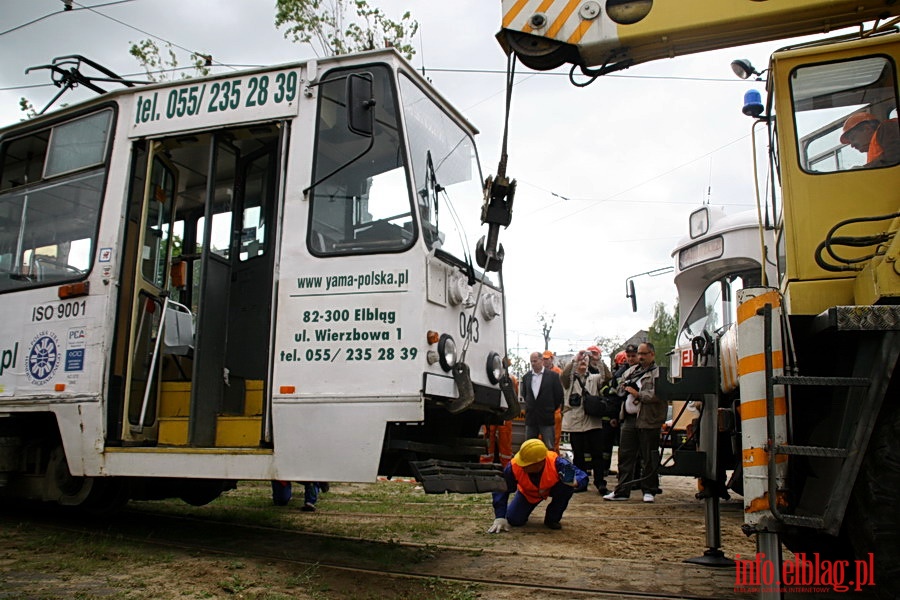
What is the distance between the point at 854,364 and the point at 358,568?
10.7 feet

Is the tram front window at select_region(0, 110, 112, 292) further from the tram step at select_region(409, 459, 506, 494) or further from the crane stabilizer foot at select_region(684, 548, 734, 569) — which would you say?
the crane stabilizer foot at select_region(684, 548, 734, 569)

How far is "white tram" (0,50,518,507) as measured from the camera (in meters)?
4.95

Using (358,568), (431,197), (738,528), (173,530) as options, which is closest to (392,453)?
(358,568)

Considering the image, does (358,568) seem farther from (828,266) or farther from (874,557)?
(828,266)

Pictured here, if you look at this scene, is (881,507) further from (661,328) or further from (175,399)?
(661,328)

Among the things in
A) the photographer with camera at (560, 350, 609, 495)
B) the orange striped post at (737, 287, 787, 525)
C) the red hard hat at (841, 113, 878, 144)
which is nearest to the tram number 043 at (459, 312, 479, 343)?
the orange striped post at (737, 287, 787, 525)

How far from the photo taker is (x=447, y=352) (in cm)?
499

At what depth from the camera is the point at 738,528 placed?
685 cm

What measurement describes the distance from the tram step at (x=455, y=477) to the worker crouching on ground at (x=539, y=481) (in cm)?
114

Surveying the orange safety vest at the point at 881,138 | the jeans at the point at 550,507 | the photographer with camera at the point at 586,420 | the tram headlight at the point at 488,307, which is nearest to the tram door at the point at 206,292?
the tram headlight at the point at 488,307

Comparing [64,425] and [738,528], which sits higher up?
[64,425]

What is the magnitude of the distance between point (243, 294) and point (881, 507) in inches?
193

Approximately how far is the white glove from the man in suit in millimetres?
2997

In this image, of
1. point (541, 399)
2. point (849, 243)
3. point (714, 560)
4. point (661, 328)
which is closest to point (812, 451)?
point (849, 243)
